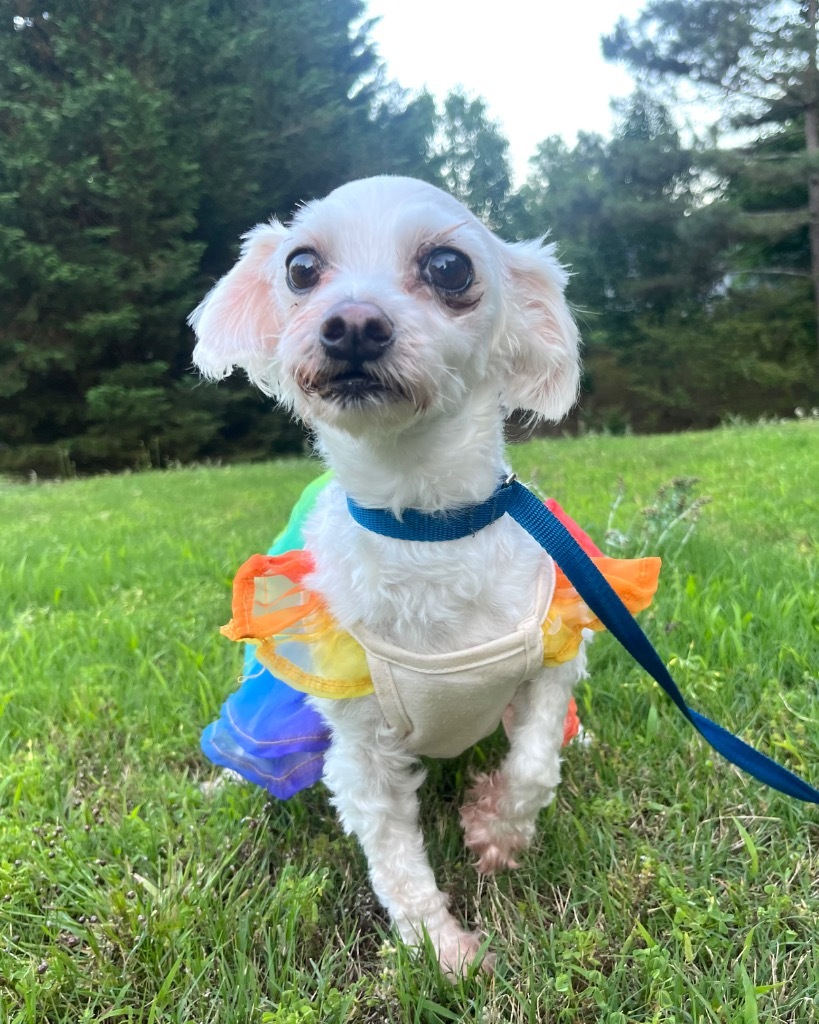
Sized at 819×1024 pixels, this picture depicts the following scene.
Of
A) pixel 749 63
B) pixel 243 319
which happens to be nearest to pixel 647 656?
pixel 243 319

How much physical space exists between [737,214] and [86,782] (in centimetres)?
1988

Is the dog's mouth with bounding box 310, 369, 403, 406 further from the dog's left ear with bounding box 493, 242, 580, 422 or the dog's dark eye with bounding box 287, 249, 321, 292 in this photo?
the dog's left ear with bounding box 493, 242, 580, 422

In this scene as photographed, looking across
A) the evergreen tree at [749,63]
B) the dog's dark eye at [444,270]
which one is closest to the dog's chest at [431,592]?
the dog's dark eye at [444,270]

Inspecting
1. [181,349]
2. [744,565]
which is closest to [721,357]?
[181,349]

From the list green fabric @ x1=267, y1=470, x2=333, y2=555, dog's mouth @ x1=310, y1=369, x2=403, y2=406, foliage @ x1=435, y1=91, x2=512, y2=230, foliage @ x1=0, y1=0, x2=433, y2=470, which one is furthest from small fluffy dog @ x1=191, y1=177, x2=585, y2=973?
foliage @ x1=435, y1=91, x2=512, y2=230

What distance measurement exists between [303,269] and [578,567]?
0.88 metres

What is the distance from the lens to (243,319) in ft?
6.24

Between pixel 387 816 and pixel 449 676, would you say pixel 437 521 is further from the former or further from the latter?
pixel 387 816

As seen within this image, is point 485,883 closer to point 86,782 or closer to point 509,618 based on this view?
point 509,618

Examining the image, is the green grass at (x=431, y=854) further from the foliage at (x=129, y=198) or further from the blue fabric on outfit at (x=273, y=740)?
the foliage at (x=129, y=198)

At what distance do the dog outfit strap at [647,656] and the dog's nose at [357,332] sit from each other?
0.53m

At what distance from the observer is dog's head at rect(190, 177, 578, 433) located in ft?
4.82

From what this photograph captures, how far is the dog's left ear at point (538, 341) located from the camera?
185cm

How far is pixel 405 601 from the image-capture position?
1.64 m
